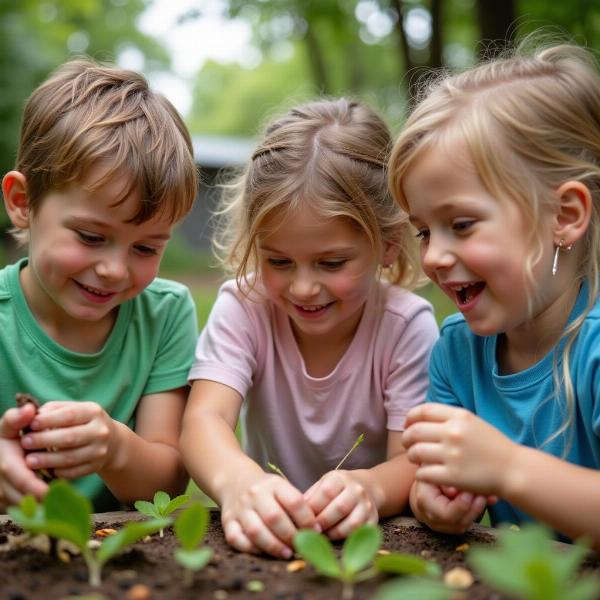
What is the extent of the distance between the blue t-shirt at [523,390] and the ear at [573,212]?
0.53 feet

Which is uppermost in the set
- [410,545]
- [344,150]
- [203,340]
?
[344,150]

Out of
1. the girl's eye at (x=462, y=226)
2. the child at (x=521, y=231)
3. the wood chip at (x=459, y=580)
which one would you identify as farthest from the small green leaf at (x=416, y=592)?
the girl's eye at (x=462, y=226)

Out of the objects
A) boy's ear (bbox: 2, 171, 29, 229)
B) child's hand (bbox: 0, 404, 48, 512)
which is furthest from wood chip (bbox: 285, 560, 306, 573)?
boy's ear (bbox: 2, 171, 29, 229)

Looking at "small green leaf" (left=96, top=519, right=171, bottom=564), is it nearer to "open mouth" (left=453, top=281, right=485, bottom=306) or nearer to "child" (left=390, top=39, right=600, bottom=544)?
"child" (left=390, top=39, right=600, bottom=544)

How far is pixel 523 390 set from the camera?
1.88 meters

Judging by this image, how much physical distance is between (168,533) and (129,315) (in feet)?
2.86

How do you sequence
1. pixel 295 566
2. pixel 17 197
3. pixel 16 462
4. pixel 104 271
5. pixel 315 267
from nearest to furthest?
pixel 295 566
pixel 16 462
pixel 104 271
pixel 315 267
pixel 17 197

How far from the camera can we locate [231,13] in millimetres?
6789

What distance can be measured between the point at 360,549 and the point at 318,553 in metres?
0.07

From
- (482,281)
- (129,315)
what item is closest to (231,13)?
(129,315)

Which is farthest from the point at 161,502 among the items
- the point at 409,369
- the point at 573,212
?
the point at 573,212

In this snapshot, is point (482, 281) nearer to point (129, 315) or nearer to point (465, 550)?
point (465, 550)

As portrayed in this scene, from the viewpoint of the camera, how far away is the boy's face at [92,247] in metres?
2.00

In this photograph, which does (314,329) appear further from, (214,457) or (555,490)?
(555,490)
